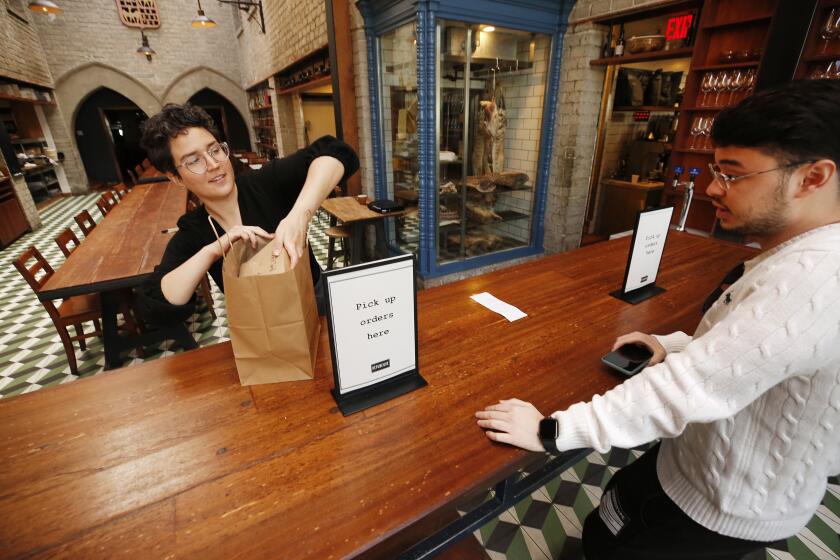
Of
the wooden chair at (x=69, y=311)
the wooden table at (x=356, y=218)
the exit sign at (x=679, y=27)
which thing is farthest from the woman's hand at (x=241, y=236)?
the exit sign at (x=679, y=27)

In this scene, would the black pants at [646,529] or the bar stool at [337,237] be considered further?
the bar stool at [337,237]

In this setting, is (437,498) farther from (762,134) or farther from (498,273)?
(498,273)

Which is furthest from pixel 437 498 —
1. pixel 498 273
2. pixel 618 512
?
pixel 498 273

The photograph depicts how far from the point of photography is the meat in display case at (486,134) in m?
3.83

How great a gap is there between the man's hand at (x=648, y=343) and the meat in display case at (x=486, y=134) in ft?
9.93

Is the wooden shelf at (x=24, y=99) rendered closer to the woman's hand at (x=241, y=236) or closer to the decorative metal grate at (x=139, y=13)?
the decorative metal grate at (x=139, y=13)

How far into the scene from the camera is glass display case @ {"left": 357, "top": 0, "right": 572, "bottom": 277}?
3.63 metres

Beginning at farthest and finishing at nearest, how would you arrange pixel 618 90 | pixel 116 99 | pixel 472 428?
pixel 116 99, pixel 618 90, pixel 472 428

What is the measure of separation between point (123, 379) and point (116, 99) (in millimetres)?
15484

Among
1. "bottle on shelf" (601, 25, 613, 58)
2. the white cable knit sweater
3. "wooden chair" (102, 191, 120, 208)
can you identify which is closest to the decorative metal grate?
"wooden chair" (102, 191, 120, 208)

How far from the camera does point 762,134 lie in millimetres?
815

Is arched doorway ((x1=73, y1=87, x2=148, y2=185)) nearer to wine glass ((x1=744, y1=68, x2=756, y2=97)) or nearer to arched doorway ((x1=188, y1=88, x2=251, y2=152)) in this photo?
arched doorway ((x1=188, y1=88, x2=251, y2=152))

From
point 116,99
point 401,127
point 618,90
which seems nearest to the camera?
point 401,127

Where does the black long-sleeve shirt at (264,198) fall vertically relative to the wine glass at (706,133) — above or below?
below
